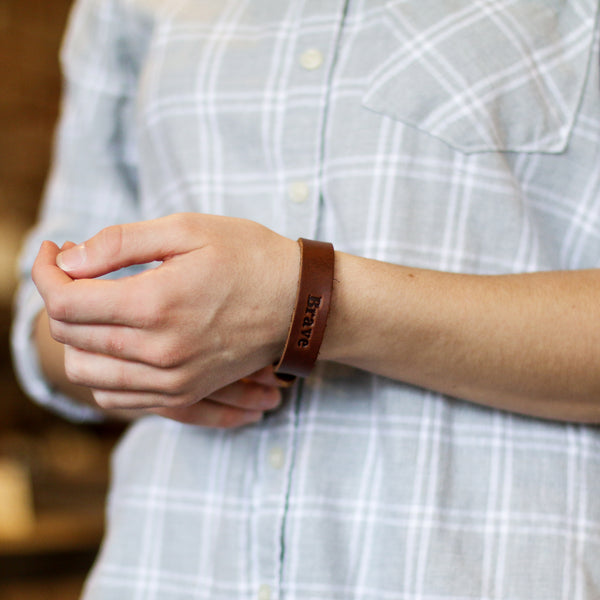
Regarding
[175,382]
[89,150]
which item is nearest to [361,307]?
[175,382]

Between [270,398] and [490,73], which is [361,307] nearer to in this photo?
[270,398]

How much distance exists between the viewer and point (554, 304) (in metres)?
0.52

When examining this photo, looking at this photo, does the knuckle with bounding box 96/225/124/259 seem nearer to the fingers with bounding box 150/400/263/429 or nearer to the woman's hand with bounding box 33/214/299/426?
the woman's hand with bounding box 33/214/299/426

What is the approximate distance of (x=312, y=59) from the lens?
0.63 meters

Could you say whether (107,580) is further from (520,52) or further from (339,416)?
(520,52)

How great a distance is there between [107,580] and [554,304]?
19.8 inches

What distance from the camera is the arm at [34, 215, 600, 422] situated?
449 millimetres

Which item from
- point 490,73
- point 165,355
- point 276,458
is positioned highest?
point 490,73

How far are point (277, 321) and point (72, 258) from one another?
15cm

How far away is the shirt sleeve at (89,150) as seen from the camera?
0.80 m

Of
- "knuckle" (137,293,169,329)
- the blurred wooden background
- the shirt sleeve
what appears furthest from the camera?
the blurred wooden background

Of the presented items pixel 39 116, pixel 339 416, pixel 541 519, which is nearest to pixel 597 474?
pixel 541 519

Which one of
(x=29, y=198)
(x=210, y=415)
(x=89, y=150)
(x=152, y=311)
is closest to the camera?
(x=152, y=311)

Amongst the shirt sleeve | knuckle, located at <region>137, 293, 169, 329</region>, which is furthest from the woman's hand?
the shirt sleeve
